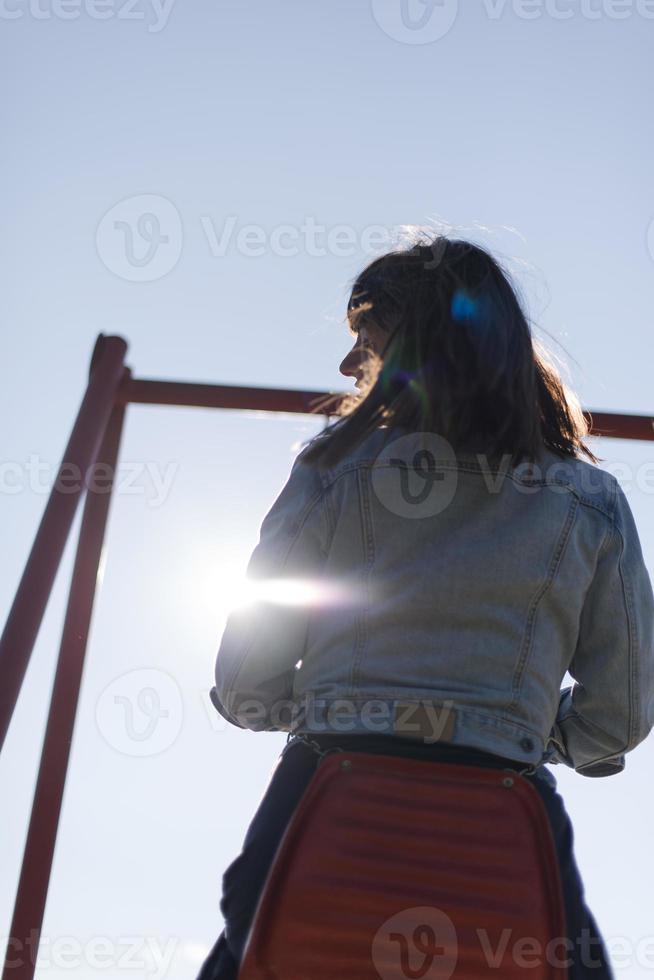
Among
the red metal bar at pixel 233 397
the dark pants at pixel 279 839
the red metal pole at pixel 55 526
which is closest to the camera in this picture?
the dark pants at pixel 279 839

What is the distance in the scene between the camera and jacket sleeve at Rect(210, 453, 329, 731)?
1212 millimetres

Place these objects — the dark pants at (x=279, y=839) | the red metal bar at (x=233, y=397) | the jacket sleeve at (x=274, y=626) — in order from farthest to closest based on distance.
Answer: the red metal bar at (x=233, y=397)
the jacket sleeve at (x=274, y=626)
the dark pants at (x=279, y=839)

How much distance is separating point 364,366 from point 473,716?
0.48 metres

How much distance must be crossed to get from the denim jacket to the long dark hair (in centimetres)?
2

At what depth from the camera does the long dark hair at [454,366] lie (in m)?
1.27

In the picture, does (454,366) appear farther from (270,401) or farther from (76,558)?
(76,558)

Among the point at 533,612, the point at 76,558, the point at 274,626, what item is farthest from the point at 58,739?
the point at 533,612

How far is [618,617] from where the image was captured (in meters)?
1.25

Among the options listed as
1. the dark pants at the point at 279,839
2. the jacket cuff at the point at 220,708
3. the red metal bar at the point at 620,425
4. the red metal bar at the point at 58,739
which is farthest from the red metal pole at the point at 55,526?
the red metal bar at the point at 620,425

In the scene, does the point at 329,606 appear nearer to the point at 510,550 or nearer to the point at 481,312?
the point at 510,550

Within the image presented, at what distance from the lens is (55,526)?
4.90ft

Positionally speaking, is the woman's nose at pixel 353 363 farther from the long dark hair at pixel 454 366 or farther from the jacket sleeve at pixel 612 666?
the jacket sleeve at pixel 612 666

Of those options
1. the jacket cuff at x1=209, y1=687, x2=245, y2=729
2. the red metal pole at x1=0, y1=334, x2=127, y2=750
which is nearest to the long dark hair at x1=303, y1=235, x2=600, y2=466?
the jacket cuff at x1=209, y1=687, x2=245, y2=729

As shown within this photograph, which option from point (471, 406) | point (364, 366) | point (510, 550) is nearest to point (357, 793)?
point (510, 550)
